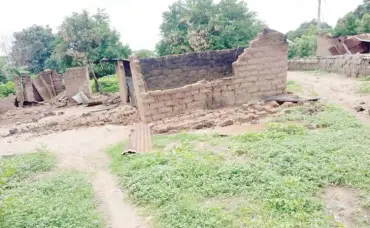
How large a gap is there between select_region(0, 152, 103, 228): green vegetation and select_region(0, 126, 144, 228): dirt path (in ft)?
0.73

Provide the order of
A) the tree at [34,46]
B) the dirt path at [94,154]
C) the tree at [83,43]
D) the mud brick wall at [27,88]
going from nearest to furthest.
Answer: the dirt path at [94,154], the mud brick wall at [27,88], the tree at [83,43], the tree at [34,46]

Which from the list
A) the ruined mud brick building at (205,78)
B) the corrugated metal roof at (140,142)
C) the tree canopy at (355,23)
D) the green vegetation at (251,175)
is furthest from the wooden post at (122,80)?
the tree canopy at (355,23)

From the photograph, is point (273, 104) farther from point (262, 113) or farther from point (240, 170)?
point (240, 170)

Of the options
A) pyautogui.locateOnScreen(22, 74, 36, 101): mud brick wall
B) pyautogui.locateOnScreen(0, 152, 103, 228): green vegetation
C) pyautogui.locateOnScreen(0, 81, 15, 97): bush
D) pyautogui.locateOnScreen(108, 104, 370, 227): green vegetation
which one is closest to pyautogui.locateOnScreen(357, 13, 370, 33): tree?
pyautogui.locateOnScreen(108, 104, 370, 227): green vegetation

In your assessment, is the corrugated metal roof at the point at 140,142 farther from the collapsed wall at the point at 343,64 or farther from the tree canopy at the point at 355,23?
the tree canopy at the point at 355,23

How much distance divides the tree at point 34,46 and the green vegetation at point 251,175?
97.9ft

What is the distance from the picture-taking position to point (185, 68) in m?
10.7

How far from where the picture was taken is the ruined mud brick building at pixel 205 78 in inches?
360

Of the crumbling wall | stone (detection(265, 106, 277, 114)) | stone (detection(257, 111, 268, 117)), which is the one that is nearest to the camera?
stone (detection(257, 111, 268, 117))

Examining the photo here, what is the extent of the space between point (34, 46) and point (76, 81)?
18916 millimetres

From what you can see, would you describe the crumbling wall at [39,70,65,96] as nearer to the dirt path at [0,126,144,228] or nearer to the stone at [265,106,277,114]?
the dirt path at [0,126,144,228]

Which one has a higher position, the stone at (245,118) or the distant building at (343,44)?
the distant building at (343,44)

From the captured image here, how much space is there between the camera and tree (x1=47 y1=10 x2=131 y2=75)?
2322 centimetres

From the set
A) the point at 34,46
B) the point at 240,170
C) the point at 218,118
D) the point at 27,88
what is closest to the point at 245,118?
the point at 218,118
